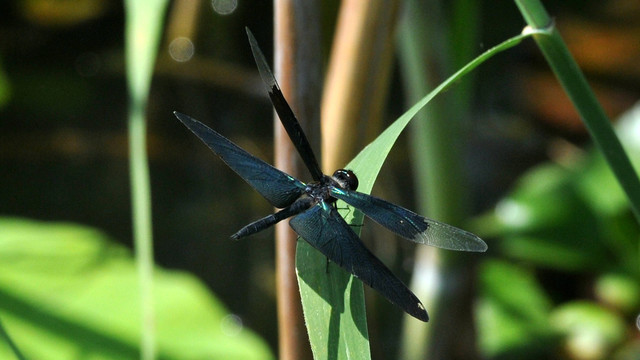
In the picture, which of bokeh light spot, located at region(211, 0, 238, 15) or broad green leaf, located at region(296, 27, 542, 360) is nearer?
broad green leaf, located at region(296, 27, 542, 360)

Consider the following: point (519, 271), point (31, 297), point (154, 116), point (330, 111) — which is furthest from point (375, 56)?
point (154, 116)

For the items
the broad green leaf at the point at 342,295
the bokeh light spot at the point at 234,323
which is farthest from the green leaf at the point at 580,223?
the broad green leaf at the point at 342,295

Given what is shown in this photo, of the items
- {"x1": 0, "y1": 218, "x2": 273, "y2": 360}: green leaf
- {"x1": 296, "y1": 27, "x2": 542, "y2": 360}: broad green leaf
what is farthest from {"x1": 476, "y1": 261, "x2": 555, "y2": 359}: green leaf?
{"x1": 296, "y1": 27, "x2": 542, "y2": 360}: broad green leaf

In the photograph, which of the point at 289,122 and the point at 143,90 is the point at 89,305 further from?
the point at 289,122

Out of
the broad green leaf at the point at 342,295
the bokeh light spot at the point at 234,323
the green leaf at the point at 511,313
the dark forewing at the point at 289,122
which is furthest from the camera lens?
the bokeh light spot at the point at 234,323

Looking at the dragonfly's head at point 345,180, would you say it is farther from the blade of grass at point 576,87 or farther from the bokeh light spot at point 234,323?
the bokeh light spot at point 234,323

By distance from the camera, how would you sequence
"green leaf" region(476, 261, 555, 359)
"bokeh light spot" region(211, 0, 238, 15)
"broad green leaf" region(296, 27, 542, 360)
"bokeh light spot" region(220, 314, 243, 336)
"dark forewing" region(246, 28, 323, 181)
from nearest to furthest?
"broad green leaf" region(296, 27, 542, 360)
"dark forewing" region(246, 28, 323, 181)
"green leaf" region(476, 261, 555, 359)
"bokeh light spot" region(220, 314, 243, 336)
"bokeh light spot" region(211, 0, 238, 15)

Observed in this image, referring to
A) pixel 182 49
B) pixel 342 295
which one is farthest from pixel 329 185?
pixel 182 49

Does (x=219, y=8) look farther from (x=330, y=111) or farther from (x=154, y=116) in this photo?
(x=330, y=111)

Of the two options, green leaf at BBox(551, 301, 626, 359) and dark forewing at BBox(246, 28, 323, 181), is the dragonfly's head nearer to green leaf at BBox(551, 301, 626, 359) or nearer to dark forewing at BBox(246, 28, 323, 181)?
dark forewing at BBox(246, 28, 323, 181)
